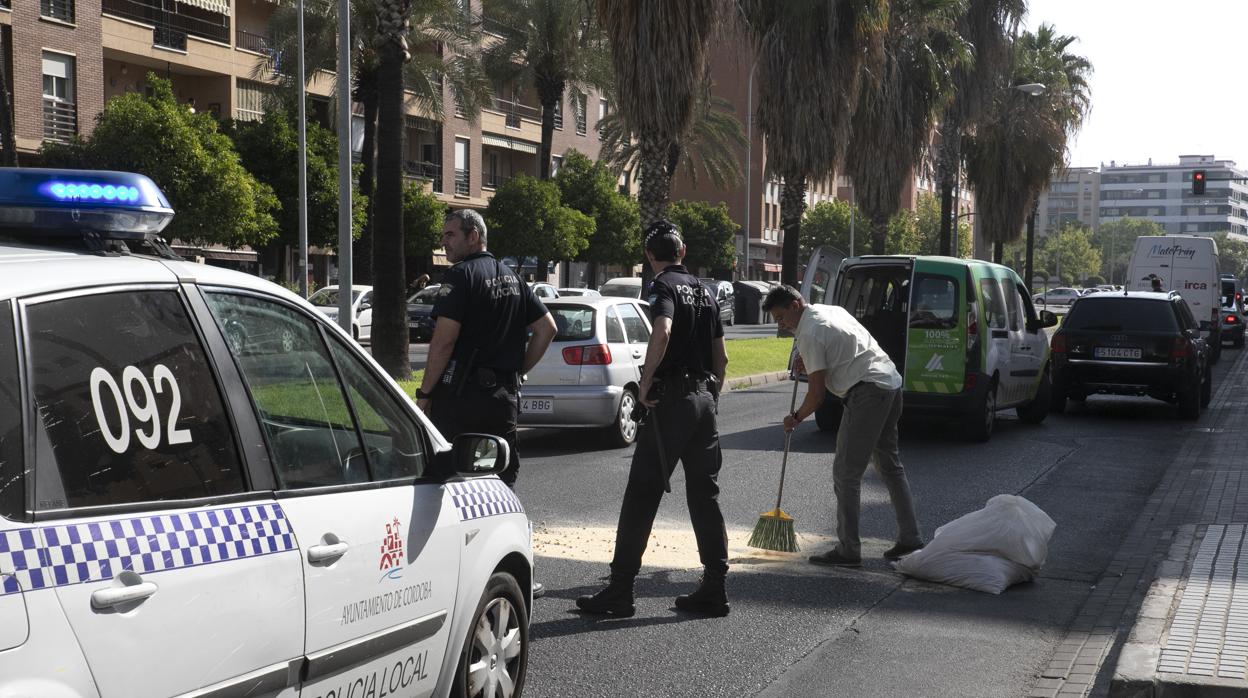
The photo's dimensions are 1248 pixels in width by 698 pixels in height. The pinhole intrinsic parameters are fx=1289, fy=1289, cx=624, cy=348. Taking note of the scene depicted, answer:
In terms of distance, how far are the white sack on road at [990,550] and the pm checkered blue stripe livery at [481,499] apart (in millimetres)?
3340

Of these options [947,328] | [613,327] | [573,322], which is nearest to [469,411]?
[573,322]

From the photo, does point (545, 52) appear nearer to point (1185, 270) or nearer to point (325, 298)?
point (325, 298)

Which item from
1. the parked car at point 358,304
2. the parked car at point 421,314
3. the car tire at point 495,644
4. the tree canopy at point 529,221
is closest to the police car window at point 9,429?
the car tire at point 495,644

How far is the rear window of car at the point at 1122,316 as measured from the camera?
643 inches

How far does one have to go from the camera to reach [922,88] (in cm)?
3350

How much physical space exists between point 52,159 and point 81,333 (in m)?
31.7

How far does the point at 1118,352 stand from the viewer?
1622 centimetres

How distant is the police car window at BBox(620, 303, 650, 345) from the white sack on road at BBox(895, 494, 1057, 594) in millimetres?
6248

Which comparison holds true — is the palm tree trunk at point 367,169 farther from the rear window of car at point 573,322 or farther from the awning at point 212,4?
the rear window of car at point 573,322

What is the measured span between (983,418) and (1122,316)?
4218mm

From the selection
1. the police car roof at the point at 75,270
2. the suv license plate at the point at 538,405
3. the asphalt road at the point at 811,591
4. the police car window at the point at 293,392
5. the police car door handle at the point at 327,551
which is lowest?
the asphalt road at the point at 811,591

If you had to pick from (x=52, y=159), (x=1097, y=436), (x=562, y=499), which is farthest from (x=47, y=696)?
(x=52, y=159)

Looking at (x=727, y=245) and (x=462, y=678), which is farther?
(x=727, y=245)

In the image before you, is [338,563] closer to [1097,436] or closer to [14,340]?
[14,340]
